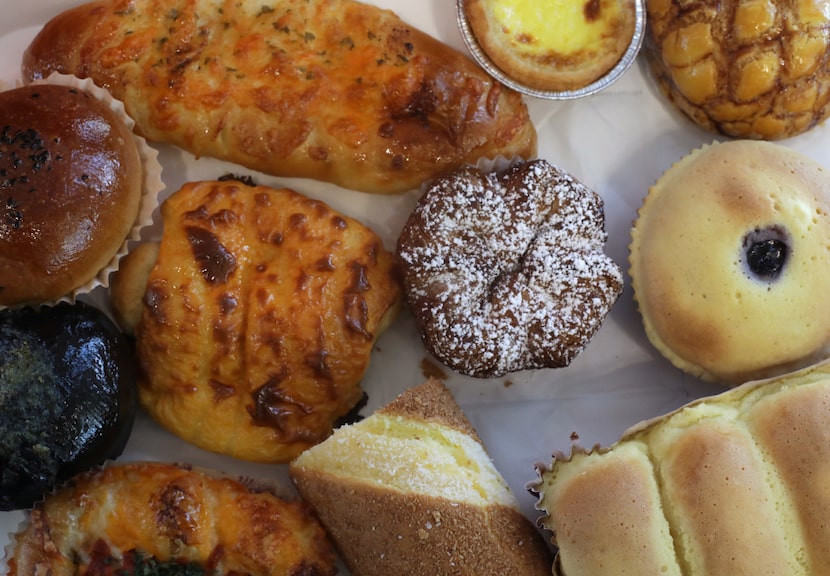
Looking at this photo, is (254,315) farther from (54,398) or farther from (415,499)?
(415,499)

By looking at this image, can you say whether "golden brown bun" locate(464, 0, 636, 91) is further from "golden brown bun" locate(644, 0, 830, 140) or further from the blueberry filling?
the blueberry filling

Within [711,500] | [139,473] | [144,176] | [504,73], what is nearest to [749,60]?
[504,73]

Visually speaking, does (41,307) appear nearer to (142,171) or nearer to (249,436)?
(142,171)

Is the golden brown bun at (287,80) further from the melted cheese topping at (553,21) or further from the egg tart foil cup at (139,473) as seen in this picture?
the egg tart foil cup at (139,473)

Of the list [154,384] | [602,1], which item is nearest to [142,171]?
[154,384]

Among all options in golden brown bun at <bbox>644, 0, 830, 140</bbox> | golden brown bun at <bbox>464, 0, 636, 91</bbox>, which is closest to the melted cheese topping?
golden brown bun at <bbox>464, 0, 636, 91</bbox>

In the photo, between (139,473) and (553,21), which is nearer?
(139,473)

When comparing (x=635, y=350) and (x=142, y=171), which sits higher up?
(x=142, y=171)
